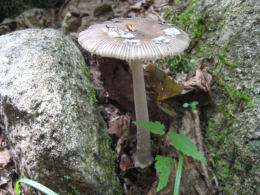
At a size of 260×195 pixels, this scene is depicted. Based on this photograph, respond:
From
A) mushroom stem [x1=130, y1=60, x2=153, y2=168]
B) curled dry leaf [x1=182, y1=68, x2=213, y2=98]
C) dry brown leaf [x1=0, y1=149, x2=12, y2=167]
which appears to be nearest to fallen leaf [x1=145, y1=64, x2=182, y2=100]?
curled dry leaf [x1=182, y1=68, x2=213, y2=98]

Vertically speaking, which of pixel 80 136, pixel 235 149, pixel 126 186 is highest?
pixel 80 136

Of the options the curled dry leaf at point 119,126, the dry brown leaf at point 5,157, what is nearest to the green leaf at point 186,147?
the curled dry leaf at point 119,126

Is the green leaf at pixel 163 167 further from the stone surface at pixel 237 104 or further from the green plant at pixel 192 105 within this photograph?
the green plant at pixel 192 105

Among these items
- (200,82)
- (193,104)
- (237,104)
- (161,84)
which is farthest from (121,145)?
(237,104)

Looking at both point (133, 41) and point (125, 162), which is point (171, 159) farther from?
point (133, 41)

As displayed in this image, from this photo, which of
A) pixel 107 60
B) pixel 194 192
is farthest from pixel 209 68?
pixel 194 192

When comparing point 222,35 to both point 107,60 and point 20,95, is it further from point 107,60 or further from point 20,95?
point 20,95

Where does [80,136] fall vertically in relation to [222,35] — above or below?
below
